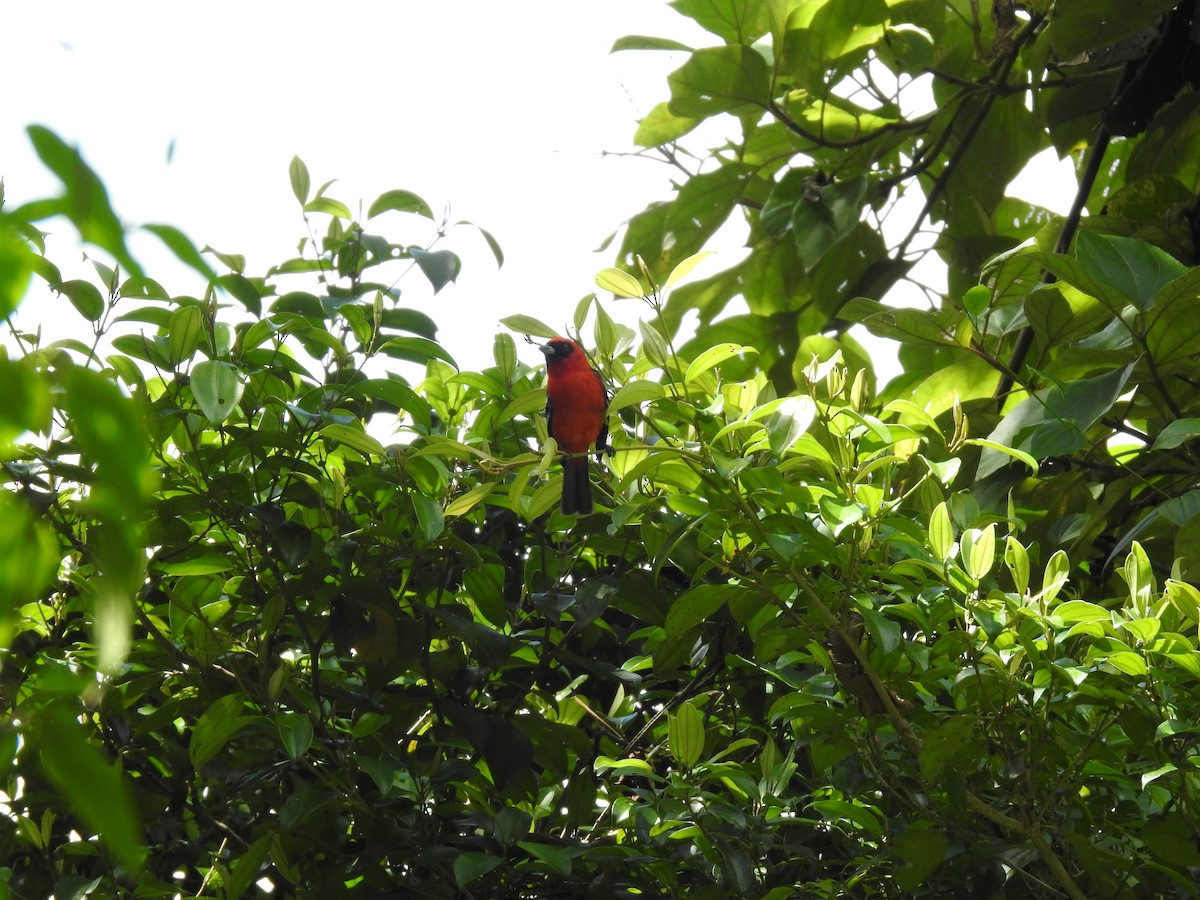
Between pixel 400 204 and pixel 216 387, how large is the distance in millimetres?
601

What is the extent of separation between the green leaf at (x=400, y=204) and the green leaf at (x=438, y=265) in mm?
78

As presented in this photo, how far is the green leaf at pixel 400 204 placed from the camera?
1746 mm

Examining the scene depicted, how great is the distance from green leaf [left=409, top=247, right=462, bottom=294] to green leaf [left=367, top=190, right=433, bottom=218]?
0.08 metres

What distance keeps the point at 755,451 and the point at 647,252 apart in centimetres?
146

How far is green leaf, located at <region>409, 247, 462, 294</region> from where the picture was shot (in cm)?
166

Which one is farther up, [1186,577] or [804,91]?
[804,91]

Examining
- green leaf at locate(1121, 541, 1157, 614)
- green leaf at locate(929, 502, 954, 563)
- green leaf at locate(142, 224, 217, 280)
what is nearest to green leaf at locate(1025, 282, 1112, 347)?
green leaf at locate(1121, 541, 1157, 614)

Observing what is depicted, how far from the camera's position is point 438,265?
5.52ft

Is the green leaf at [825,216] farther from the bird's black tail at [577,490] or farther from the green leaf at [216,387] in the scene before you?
the green leaf at [216,387]

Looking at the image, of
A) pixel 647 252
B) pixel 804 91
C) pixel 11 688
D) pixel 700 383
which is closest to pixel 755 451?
pixel 700 383

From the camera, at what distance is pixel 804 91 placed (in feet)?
8.55

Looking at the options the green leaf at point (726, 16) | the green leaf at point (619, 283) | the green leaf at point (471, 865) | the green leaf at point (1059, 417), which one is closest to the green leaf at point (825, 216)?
the green leaf at point (726, 16)

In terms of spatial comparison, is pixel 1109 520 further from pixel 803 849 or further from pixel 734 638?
pixel 803 849

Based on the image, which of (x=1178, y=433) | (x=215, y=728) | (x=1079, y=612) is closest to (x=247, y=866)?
(x=215, y=728)
